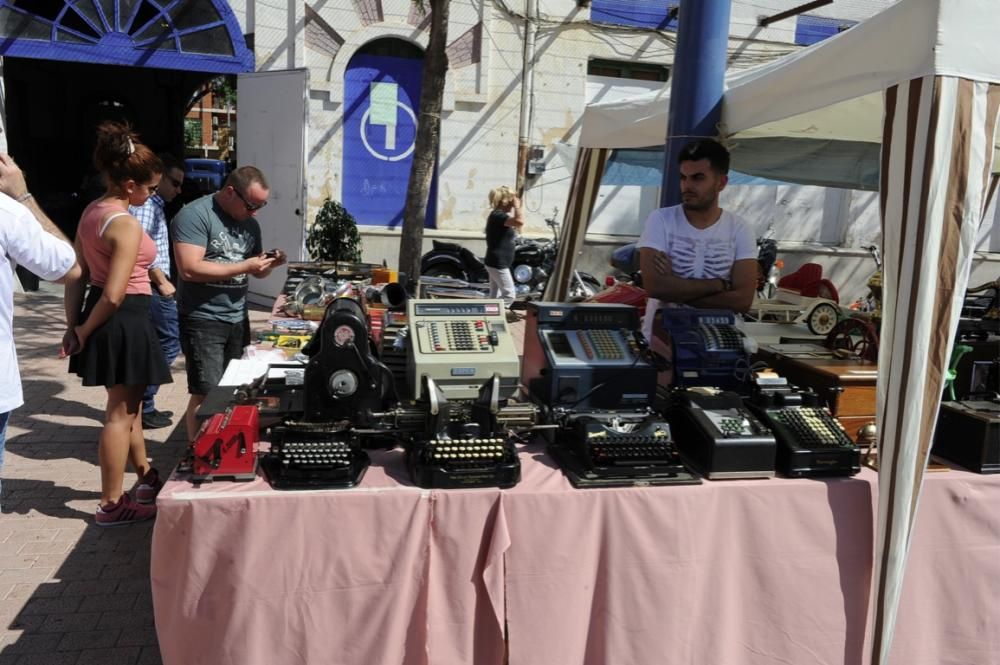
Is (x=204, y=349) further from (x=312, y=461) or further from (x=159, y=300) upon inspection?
(x=312, y=461)

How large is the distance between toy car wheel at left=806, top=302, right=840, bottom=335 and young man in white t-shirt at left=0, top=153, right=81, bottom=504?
11.9 feet

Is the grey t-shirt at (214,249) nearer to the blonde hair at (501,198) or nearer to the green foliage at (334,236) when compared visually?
the green foliage at (334,236)

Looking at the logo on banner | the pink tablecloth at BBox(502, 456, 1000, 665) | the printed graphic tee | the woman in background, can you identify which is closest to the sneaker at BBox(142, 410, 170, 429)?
the printed graphic tee

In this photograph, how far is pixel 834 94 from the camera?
2979mm

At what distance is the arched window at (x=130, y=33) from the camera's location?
848cm

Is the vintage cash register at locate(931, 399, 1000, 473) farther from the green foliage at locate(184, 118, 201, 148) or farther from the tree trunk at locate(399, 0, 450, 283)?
the green foliage at locate(184, 118, 201, 148)

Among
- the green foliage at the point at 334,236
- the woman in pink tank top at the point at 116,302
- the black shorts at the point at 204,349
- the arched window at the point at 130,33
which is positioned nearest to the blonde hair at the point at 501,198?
the green foliage at the point at 334,236

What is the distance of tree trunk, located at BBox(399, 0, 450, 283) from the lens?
6078mm

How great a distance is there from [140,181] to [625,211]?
9.04 meters

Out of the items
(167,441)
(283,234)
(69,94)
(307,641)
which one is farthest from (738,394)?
(69,94)

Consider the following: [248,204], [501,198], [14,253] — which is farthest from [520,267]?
[14,253]

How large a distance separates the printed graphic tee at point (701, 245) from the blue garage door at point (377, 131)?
706cm

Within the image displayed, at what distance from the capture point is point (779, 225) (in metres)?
12.1

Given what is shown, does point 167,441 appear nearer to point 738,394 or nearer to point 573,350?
point 573,350
